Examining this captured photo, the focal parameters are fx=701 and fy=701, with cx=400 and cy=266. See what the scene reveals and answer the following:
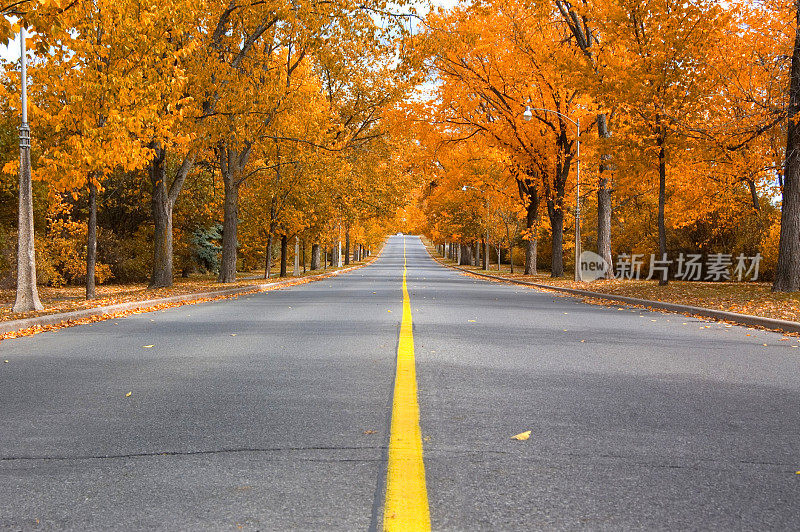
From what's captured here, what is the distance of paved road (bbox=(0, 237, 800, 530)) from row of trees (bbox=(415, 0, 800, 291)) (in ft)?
38.2

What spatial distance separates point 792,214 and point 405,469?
615 inches

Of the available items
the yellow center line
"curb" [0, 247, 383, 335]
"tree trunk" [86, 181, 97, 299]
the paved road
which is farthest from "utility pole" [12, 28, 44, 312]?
the yellow center line

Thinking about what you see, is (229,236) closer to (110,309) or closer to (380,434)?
(110,309)

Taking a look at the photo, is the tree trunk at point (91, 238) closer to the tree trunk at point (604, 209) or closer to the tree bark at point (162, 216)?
the tree bark at point (162, 216)

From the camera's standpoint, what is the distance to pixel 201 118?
20641 millimetres

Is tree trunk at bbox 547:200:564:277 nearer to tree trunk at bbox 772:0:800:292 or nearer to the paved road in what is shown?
tree trunk at bbox 772:0:800:292

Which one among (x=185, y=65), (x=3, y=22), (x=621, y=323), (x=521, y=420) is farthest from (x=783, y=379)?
(x=185, y=65)

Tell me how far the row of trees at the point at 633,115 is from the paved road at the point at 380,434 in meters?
11.6

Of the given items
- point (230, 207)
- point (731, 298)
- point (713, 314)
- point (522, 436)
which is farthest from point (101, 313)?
point (230, 207)

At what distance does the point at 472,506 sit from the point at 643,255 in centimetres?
3425

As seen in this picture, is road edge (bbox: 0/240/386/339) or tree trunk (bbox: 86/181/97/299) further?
tree trunk (bbox: 86/181/97/299)

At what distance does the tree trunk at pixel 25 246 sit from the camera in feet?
42.2

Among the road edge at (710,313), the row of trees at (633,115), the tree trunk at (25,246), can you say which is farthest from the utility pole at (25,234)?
the road edge at (710,313)

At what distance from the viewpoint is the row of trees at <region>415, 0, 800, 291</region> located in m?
18.9
